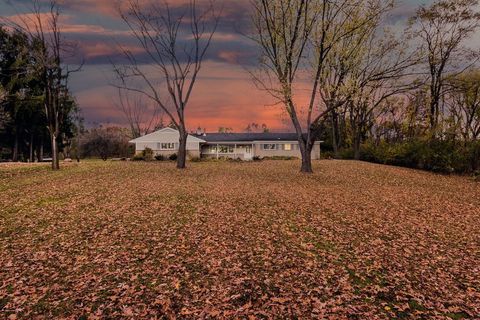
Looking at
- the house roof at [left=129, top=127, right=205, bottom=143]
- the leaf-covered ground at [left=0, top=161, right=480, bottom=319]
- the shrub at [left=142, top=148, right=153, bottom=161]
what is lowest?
the leaf-covered ground at [left=0, top=161, right=480, bottom=319]

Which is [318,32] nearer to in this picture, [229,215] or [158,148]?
[229,215]

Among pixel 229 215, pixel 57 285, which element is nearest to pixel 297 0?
pixel 229 215

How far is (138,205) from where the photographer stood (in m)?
14.4

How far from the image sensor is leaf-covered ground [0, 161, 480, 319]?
20.5ft

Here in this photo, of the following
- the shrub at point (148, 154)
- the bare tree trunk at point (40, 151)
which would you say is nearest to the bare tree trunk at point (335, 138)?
the shrub at point (148, 154)

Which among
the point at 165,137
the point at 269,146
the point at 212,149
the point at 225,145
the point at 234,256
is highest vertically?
the point at 165,137

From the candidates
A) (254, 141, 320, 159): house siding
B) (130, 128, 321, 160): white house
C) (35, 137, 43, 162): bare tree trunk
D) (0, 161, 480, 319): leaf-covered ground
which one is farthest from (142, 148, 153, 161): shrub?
(0, 161, 480, 319): leaf-covered ground

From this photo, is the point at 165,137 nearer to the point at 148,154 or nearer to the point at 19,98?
the point at 148,154

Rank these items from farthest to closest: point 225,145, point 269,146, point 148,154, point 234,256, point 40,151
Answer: point 225,145, point 269,146, point 40,151, point 148,154, point 234,256

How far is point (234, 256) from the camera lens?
866 cm

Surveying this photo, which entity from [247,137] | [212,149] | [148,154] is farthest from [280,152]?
[148,154]

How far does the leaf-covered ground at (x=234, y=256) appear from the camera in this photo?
20.5 ft

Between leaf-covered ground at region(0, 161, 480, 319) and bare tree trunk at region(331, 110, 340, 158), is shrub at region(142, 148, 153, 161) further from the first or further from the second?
leaf-covered ground at region(0, 161, 480, 319)

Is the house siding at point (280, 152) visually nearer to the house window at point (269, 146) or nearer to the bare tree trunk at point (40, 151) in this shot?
the house window at point (269, 146)
